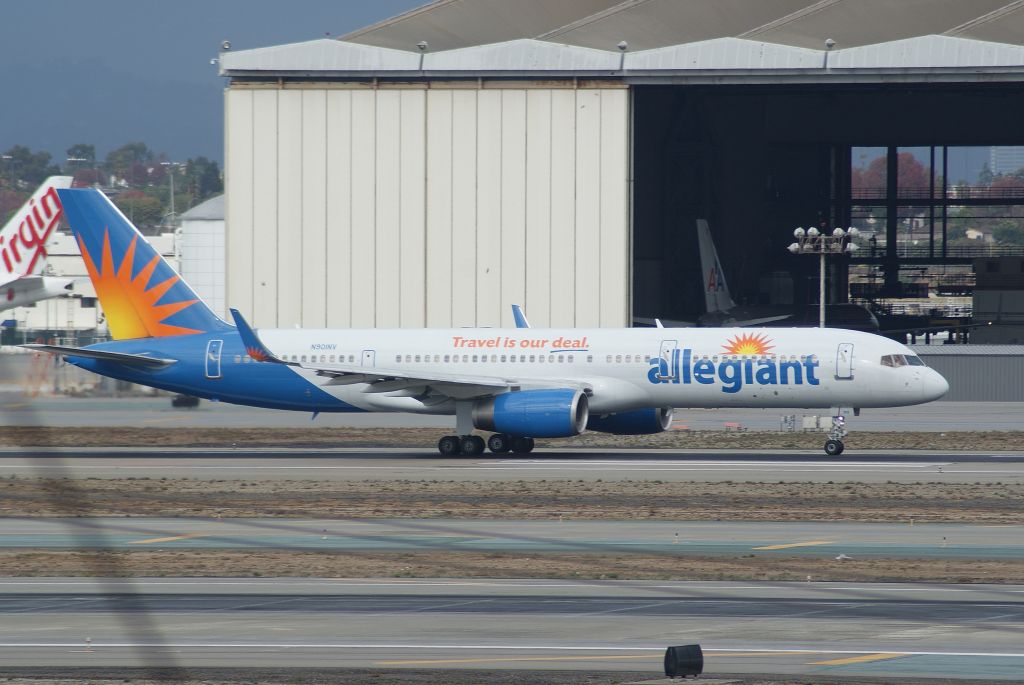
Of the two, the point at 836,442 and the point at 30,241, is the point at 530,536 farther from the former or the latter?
the point at 836,442

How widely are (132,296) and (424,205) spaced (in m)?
17.9

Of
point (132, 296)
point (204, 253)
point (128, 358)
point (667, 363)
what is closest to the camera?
point (667, 363)

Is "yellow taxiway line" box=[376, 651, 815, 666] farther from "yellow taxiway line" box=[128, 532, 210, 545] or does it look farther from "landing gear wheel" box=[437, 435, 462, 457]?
"landing gear wheel" box=[437, 435, 462, 457]

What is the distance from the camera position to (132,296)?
4278cm

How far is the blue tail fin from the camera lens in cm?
4275

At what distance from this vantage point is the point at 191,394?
42.6 meters

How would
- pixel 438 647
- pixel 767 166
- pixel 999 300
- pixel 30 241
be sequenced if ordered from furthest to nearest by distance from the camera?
pixel 767 166, pixel 999 300, pixel 30 241, pixel 438 647

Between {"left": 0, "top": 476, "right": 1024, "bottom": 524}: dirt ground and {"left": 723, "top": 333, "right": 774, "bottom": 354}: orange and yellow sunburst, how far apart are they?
710 cm

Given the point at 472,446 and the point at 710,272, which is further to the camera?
the point at 710,272

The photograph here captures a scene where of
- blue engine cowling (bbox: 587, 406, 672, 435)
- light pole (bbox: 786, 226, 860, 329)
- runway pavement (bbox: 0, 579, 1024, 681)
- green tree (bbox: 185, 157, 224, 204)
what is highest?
green tree (bbox: 185, 157, 224, 204)

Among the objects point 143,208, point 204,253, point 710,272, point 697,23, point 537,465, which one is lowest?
point 537,465

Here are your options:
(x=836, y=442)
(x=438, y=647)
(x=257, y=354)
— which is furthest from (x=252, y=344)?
(x=438, y=647)

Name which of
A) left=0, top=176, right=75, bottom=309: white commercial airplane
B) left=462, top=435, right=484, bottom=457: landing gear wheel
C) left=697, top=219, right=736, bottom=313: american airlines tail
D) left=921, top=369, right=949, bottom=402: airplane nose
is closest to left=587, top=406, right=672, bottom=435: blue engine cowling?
left=462, top=435, right=484, bottom=457: landing gear wheel

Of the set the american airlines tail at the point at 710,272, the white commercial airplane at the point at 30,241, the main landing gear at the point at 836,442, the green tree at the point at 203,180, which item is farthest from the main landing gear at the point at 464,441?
the green tree at the point at 203,180
